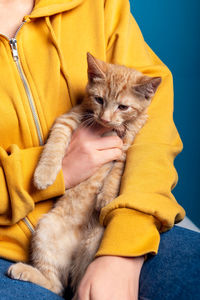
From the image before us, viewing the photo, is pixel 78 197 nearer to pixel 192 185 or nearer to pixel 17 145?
pixel 17 145

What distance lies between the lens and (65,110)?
Answer: 135 centimetres

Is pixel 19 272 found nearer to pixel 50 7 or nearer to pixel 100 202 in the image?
pixel 100 202

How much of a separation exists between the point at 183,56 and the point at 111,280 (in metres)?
1.69

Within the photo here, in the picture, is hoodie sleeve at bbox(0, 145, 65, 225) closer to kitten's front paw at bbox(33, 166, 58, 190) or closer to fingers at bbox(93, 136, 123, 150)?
kitten's front paw at bbox(33, 166, 58, 190)

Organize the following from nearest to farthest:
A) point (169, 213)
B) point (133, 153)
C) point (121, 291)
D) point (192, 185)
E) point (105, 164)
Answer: point (121, 291)
point (169, 213)
point (133, 153)
point (105, 164)
point (192, 185)

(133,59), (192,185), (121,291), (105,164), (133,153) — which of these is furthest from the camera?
(192,185)

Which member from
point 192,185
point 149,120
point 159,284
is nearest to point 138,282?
point 159,284

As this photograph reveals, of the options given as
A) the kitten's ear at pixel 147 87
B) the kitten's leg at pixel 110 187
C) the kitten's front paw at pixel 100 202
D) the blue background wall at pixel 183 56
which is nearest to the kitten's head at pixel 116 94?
the kitten's ear at pixel 147 87

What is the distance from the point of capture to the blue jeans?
0.87m

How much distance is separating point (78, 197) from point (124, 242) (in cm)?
35

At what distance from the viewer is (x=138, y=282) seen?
970 mm

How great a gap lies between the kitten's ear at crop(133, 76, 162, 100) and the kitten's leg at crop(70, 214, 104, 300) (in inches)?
18.8

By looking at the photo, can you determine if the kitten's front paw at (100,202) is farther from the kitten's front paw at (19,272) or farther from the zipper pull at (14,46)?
the zipper pull at (14,46)

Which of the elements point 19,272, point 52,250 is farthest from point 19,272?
point 52,250
